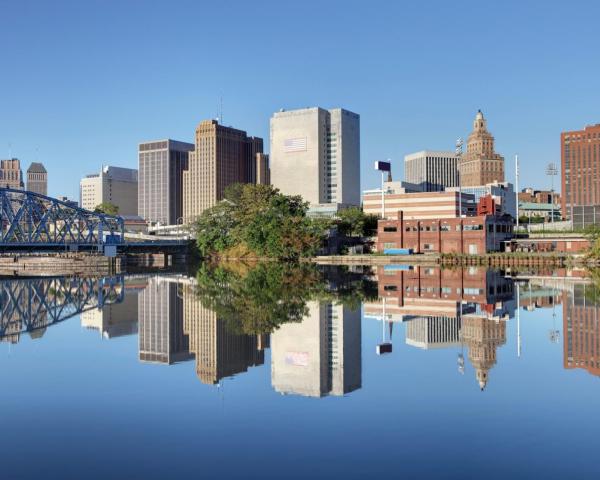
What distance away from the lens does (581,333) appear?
1236 inches

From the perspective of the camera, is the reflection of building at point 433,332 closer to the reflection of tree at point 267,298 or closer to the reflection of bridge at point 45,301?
the reflection of tree at point 267,298

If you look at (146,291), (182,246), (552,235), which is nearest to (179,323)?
(146,291)

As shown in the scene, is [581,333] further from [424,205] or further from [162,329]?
[424,205]

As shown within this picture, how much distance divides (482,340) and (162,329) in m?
16.1

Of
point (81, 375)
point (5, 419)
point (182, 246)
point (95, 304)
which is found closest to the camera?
point (5, 419)

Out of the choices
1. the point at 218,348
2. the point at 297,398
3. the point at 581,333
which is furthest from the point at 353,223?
the point at 297,398

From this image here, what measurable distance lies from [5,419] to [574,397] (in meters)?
15.3

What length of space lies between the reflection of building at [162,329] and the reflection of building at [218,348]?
21.1 inches

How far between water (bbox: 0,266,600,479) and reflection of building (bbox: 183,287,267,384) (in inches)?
4.7

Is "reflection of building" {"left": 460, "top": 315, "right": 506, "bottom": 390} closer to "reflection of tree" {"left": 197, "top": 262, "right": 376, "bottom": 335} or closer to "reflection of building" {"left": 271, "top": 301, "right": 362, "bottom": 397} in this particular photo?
"reflection of building" {"left": 271, "top": 301, "right": 362, "bottom": 397}

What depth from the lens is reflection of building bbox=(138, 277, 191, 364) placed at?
27.3 metres

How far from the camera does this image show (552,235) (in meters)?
120

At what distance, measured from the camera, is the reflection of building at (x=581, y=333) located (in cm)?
2461

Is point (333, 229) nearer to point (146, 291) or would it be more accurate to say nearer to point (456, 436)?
point (146, 291)
